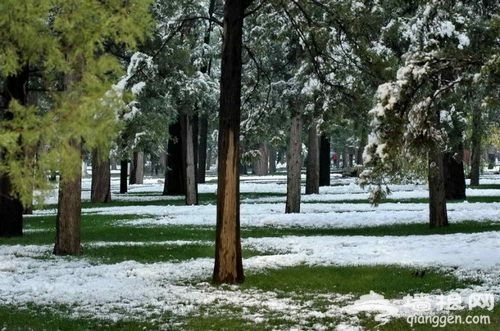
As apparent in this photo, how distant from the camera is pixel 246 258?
1331 cm

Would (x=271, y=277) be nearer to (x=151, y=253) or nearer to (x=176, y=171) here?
(x=151, y=253)

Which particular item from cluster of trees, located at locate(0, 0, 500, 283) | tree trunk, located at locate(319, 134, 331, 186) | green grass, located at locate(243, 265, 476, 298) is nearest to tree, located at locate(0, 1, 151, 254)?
cluster of trees, located at locate(0, 0, 500, 283)

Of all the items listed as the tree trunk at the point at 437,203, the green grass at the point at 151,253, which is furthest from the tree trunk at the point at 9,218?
the tree trunk at the point at 437,203

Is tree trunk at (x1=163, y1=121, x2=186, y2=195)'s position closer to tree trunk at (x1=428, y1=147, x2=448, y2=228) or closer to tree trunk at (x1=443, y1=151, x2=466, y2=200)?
tree trunk at (x1=443, y1=151, x2=466, y2=200)

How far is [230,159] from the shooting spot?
10492mm

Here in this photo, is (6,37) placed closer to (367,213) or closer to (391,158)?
(391,158)

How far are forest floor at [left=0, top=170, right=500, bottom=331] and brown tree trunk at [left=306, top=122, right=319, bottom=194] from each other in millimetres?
11620

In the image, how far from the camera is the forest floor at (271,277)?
815 centimetres

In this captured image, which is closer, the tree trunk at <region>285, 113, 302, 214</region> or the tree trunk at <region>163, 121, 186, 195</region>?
the tree trunk at <region>285, 113, 302, 214</region>

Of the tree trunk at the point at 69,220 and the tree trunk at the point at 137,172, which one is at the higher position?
the tree trunk at the point at 137,172

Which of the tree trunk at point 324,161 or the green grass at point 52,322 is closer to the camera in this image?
the green grass at point 52,322

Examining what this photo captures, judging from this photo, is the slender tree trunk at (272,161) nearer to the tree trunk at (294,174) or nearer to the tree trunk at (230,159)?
the tree trunk at (294,174)

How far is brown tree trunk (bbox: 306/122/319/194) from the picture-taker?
106 feet

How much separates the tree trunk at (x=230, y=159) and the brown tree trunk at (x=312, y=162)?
2111 cm
